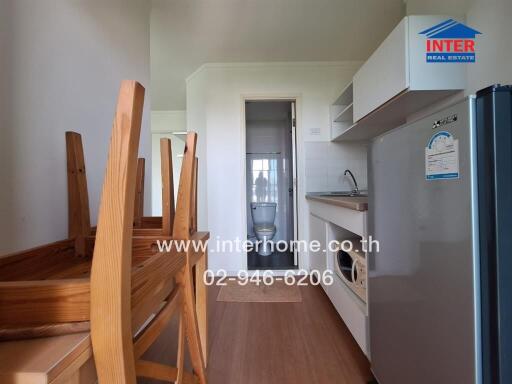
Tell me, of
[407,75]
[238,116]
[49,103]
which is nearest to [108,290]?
[49,103]

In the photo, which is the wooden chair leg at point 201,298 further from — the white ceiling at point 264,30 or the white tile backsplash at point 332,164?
the white ceiling at point 264,30

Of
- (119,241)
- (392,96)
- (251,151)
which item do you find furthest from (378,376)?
(251,151)

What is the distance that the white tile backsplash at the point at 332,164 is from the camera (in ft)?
8.99

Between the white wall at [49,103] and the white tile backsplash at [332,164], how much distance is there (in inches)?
77.9

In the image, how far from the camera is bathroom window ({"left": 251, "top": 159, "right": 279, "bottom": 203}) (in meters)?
4.23

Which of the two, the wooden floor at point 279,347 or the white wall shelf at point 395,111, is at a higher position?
the white wall shelf at point 395,111

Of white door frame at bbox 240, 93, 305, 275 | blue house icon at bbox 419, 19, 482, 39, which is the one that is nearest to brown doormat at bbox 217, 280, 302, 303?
white door frame at bbox 240, 93, 305, 275

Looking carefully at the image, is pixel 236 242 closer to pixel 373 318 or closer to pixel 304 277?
pixel 304 277

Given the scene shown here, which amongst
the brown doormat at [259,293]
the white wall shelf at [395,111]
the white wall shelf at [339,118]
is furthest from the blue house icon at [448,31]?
the brown doormat at [259,293]

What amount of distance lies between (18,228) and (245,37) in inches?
88.9

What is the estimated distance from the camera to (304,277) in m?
2.65

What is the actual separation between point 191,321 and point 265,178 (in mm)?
3458

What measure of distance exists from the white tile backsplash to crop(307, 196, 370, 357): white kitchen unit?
30 cm

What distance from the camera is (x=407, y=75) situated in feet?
4.24
